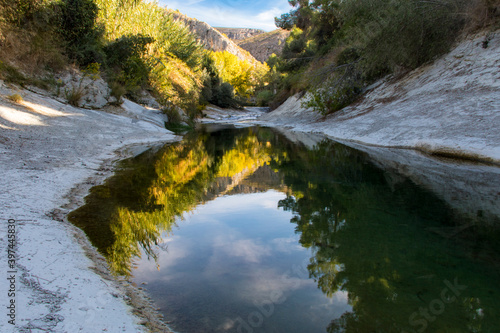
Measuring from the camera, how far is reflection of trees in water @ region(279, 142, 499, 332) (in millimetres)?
2643

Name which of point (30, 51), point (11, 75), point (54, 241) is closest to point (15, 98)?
point (11, 75)

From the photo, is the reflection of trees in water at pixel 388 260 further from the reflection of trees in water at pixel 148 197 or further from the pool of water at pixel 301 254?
the reflection of trees in water at pixel 148 197

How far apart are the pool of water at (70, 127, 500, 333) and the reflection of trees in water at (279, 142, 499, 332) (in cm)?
1

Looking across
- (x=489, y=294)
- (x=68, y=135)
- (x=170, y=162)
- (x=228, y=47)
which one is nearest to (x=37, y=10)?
(x=68, y=135)

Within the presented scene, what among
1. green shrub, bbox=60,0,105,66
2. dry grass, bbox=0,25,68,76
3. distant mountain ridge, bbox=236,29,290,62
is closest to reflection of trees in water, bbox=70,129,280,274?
dry grass, bbox=0,25,68,76

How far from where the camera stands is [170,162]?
32.6ft

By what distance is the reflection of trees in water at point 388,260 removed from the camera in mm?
2643

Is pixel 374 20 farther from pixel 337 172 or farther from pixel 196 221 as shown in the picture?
pixel 196 221

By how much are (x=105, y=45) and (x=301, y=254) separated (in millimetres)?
22341

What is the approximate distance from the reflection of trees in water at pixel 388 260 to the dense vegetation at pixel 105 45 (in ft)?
44.5

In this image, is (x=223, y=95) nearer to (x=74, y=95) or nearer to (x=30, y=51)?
(x=30, y=51)

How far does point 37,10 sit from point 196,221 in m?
17.1

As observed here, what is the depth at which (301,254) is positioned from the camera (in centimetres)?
388

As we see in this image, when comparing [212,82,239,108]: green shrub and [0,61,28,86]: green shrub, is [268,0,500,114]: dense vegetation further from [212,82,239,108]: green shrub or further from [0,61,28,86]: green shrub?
[212,82,239,108]: green shrub
